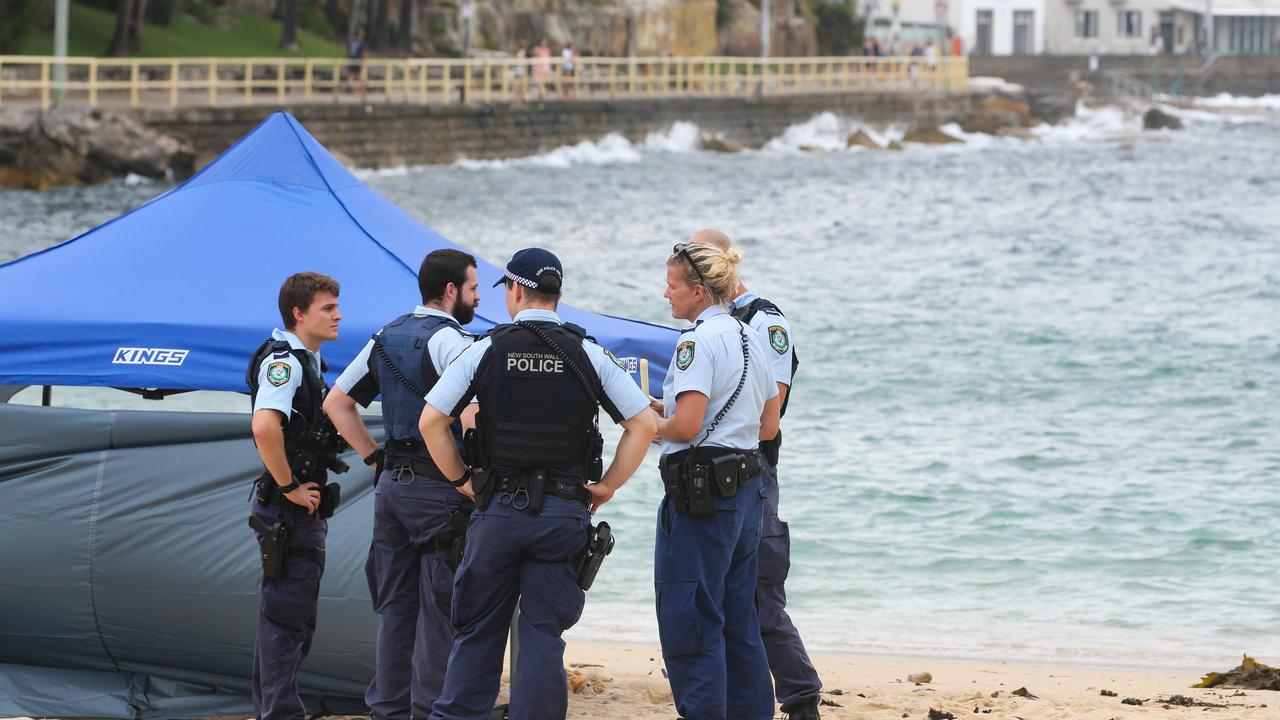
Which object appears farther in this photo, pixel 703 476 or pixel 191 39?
pixel 191 39

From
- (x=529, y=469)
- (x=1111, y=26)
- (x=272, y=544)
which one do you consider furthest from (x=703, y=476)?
(x=1111, y=26)

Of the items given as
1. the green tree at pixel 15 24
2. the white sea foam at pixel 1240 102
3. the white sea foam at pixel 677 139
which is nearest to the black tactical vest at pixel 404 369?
the green tree at pixel 15 24

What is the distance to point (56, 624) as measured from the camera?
6.21 m

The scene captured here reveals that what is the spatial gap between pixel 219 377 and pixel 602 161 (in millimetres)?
40576

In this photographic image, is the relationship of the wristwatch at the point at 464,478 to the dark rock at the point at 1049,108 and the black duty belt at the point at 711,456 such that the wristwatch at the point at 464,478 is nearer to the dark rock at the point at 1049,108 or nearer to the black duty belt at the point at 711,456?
the black duty belt at the point at 711,456

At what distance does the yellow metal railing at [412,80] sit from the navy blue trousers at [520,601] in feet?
101

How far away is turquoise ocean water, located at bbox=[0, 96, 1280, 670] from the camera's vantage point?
9930mm

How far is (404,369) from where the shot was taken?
541cm

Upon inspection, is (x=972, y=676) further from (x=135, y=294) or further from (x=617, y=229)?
(x=617, y=229)

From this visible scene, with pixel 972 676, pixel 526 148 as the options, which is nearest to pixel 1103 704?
pixel 972 676

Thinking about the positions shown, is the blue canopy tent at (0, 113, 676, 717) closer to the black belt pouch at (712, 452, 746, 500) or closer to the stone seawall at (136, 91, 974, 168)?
the black belt pouch at (712, 452, 746, 500)

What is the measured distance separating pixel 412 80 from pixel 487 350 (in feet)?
127

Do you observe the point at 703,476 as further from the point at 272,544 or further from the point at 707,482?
the point at 272,544

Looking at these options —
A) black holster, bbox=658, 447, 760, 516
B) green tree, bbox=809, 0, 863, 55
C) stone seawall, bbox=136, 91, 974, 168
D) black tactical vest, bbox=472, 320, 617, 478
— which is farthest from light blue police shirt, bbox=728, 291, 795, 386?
green tree, bbox=809, 0, 863, 55
